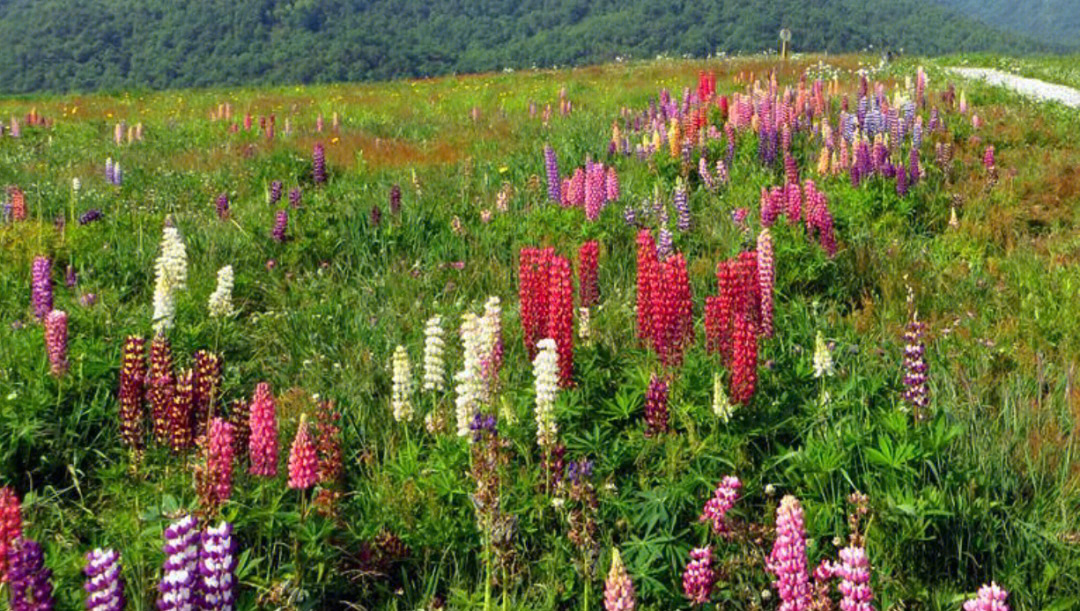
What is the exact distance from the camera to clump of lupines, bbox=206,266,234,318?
4.36 m

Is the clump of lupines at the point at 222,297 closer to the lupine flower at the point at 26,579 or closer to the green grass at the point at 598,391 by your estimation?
the green grass at the point at 598,391

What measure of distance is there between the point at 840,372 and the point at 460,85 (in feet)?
82.7

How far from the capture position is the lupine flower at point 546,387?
2.78m

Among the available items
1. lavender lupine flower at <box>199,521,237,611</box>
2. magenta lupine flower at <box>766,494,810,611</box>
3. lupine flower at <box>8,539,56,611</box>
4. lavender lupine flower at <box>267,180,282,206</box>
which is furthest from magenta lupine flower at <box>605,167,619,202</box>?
lupine flower at <box>8,539,56,611</box>

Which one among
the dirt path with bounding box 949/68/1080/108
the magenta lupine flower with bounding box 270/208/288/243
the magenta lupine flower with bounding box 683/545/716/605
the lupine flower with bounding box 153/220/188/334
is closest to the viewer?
the magenta lupine flower with bounding box 683/545/716/605

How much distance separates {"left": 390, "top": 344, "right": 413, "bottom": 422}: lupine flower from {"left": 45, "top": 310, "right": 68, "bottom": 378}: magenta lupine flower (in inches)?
56.1

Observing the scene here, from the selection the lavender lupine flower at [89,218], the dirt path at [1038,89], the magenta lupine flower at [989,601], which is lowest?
the lavender lupine flower at [89,218]

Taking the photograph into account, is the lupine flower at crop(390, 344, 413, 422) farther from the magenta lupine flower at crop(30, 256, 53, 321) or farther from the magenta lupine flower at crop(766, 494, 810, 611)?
the magenta lupine flower at crop(30, 256, 53, 321)

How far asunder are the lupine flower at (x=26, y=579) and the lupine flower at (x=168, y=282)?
1.74m

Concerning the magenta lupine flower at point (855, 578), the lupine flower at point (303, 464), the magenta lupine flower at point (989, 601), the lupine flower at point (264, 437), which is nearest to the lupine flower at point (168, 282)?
the lupine flower at point (264, 437)

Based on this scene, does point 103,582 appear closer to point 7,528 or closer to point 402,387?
point 7,528

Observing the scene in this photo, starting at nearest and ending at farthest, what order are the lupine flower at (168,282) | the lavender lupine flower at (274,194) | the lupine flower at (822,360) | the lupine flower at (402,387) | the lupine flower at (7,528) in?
the lupine flower at (7,528) → the lupine flower at (822,360) → the lupine flower at (402,387) → the lupine flower at (168,282) → the lavender lupine flower at (274,194)

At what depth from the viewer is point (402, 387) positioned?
11.5ft

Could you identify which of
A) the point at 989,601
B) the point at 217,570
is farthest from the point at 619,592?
the point at 217,570
